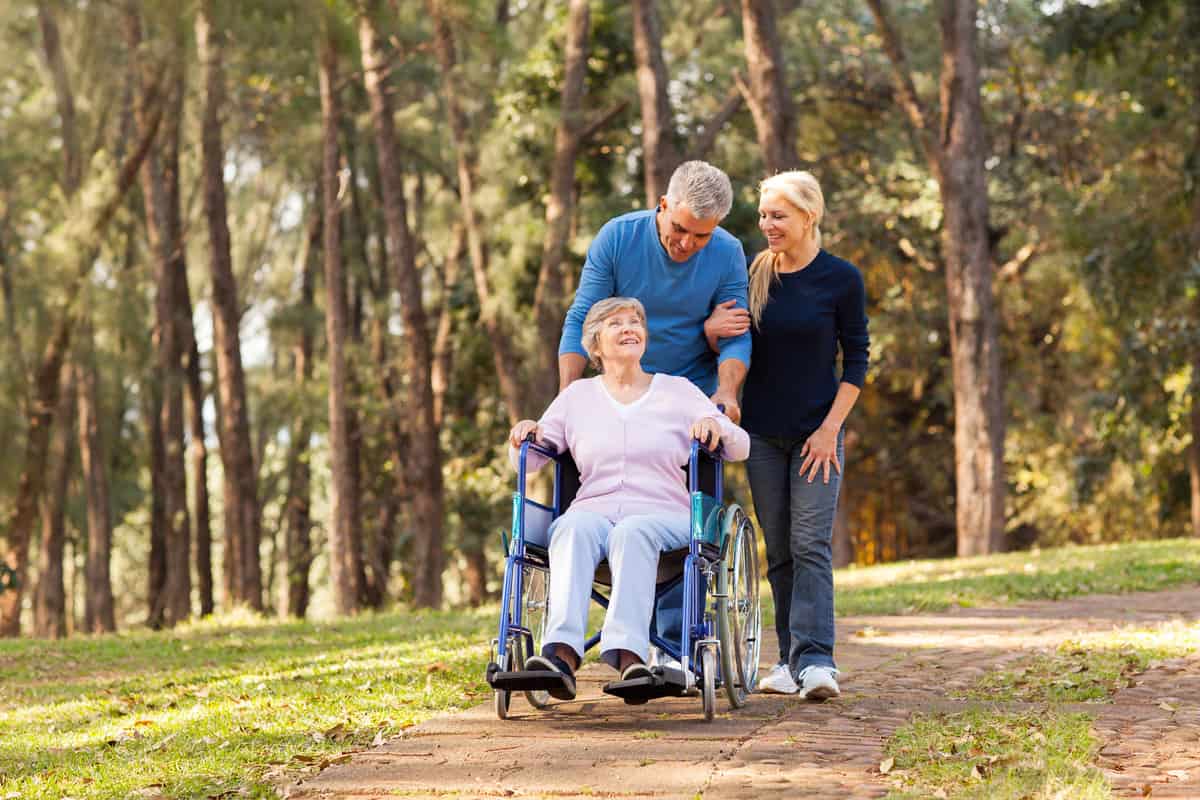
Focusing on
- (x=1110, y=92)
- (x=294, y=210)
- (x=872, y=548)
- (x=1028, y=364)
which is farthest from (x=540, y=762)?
(x=294, y=210)

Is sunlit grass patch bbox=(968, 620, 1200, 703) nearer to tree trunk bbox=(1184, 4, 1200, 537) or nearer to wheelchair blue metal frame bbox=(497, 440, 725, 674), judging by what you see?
wheelchair blue metal frame bbox=(497, 440, 725, 674)

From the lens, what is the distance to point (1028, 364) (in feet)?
82.3

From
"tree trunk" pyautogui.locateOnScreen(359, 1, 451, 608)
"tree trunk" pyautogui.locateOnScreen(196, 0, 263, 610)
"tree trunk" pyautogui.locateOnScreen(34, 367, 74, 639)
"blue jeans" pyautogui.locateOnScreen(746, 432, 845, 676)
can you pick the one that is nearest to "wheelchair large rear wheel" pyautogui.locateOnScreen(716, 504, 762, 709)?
"blue jeans" pyautogui.locateOnScreen(746, 432, 845, 676)

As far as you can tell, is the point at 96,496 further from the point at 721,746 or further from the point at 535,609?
the point at 721,746

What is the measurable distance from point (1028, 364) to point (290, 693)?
65.2ft

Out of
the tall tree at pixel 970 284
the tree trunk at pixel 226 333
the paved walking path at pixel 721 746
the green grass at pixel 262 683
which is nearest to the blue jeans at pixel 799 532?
the paved walking path at pixel 721 746

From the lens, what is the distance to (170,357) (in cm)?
2364

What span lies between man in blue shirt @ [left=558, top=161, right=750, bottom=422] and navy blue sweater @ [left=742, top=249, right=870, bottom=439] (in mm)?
142

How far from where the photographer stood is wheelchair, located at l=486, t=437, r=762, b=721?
528cm

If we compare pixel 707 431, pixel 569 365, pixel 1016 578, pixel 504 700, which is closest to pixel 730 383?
pixel 707 431

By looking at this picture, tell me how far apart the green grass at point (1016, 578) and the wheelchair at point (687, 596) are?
14.1 feet

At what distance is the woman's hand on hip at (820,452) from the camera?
5.91m

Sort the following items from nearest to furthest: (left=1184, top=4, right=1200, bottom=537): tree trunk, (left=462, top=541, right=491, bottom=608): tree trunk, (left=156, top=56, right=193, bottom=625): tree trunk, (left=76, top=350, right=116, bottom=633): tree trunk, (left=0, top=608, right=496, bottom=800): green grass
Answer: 1. (left=0, top=608, right=496, bottom=800): green grass
2. (left=1184, top=4, right=1200, bottom=537): tree trunk
3. (left=156, top=56, right=193, bottom=625): tree trunk
4. (left=76, top=350, right=116, bottom=633): tree trunk
5. (left=462, top=541, right=491, bottom=608): tree trunk

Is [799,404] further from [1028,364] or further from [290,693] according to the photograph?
[1028,364]
